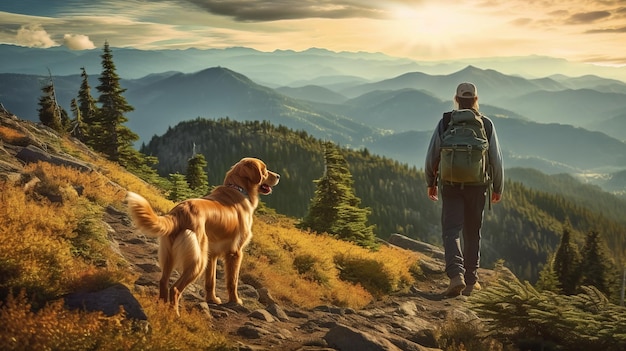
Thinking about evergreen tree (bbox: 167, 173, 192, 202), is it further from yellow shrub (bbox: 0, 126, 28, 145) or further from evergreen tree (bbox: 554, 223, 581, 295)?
evergreen tree (bbox: 554, 223, 581, 295)

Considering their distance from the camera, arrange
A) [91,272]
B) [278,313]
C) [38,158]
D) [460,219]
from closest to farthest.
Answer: [91,272] → [278,313] → [460,219] → [38,158]

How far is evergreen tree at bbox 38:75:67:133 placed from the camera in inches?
1896

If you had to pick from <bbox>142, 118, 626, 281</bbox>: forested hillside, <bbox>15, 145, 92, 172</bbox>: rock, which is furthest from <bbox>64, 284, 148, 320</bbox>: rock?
<bbox>142, 118, 626, 281</bbox>: forested hillside

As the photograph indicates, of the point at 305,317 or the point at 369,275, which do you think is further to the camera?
the point at 369,275

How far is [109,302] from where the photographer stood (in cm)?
573

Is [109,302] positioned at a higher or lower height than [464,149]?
lower

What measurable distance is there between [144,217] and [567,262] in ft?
192

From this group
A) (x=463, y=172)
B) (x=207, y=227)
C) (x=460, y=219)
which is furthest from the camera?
(x=460, y=219)

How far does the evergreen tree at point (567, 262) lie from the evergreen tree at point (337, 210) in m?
36.6

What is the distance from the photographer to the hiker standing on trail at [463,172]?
8.90 metres

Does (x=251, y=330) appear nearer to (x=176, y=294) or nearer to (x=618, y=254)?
(x=176, y=294)

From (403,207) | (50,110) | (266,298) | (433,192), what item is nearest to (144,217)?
(266,298)

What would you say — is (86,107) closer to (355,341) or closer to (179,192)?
(179,192)

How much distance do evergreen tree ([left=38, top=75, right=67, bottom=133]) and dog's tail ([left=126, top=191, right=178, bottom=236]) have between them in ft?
156
